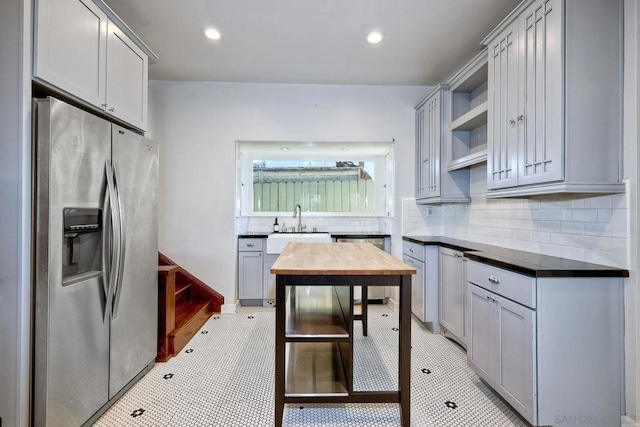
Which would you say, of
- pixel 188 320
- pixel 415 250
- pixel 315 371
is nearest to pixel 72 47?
pixel 188 320

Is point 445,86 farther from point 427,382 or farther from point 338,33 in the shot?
point 427,382

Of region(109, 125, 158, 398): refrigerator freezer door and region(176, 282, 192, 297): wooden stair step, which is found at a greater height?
region(109, 125, 158, 398): refrigerator freezer door

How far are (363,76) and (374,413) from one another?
3238 mm

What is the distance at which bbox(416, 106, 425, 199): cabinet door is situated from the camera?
138 inches

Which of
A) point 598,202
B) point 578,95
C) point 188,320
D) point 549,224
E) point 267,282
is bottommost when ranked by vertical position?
point 188,320

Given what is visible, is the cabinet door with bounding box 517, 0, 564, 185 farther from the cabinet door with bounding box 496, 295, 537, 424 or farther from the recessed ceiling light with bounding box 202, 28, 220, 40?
the recessed ceiling light with bounding box 202, 28, 220, 40

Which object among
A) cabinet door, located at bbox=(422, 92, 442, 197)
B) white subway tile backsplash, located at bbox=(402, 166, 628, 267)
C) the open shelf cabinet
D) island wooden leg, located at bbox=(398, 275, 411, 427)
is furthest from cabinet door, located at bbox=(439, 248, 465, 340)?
island wooden leg, located at bbox=(398, 275, 411, 427)

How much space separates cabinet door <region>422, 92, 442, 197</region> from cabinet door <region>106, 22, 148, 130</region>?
108 inches

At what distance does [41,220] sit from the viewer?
1.38 m

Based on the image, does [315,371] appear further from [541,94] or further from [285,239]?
[541,94]

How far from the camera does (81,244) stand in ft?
5.31

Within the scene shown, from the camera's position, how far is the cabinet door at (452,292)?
99.9 inches

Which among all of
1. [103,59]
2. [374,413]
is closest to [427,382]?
[374,413]

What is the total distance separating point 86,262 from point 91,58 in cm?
120
